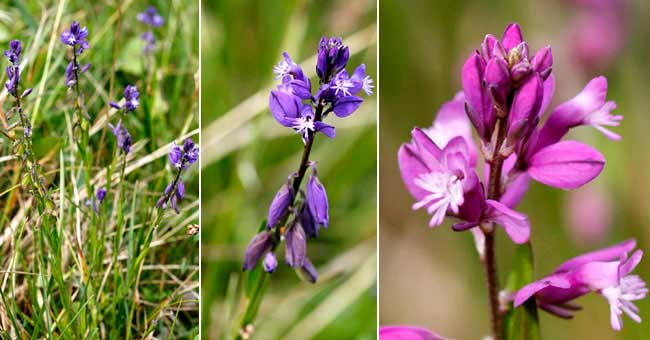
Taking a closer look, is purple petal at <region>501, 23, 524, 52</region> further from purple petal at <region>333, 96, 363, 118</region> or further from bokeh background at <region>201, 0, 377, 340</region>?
bokeh background at <region>201, 0, 377, 340</region>

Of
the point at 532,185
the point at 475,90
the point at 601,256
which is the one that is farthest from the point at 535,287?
the point at 532,185

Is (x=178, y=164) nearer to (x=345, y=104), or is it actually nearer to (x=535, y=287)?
(x=345, y=104)

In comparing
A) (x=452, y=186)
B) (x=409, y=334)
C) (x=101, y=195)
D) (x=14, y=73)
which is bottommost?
(x=409, y=334)

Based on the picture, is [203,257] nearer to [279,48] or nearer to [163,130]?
[163,130]

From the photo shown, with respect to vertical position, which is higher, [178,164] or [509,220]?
[178,164]

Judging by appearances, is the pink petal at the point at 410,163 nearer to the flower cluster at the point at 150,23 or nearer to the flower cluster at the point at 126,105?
the flower cluster at the point at 126,105

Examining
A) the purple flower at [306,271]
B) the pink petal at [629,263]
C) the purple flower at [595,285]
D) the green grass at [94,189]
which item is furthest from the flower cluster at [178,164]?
the pink petal at [629,263]
